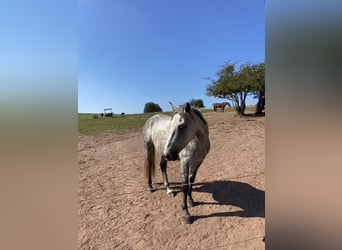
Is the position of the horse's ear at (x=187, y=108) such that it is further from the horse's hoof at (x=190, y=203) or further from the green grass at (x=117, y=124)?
the green grass at (x=117, y=124)

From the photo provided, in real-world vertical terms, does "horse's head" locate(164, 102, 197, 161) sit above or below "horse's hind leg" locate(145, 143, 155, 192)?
above

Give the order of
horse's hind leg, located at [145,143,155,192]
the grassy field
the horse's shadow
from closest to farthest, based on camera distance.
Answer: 1. the horse's shadow
2. horse's hind leg, located at [145,143,155,192]
3. the grassy field

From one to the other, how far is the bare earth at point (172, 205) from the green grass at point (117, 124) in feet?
7.59

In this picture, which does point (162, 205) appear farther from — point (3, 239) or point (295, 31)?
point (295, 31)

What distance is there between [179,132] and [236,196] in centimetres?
143

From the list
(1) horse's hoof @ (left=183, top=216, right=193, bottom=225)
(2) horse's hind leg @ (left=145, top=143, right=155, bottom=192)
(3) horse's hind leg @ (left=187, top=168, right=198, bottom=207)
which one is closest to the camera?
(1) horse's hoof @ (left=183, top=216, right=193, bottom=225)

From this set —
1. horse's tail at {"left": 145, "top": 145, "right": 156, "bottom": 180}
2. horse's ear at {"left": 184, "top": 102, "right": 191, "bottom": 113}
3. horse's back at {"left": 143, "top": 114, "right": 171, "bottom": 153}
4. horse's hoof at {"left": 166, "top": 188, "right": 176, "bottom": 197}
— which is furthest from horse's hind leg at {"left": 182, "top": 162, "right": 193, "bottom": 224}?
horse's tail at {"left": 145, "top": 145, "right": 156, "bottom": 180}

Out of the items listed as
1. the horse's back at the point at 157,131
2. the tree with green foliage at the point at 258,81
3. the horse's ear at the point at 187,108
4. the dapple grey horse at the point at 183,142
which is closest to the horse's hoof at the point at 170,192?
the dapple grey horse at the point at 183,142

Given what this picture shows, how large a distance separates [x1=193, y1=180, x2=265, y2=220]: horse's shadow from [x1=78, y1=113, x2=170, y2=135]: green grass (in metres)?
4.24

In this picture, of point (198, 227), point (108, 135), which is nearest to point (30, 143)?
point (198, 227)

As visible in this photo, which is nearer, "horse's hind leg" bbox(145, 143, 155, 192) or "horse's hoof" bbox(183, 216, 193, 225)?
"horse's hoof" bbox(183, 216, 193, 225)

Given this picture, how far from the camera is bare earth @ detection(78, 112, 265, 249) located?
226 centimetres

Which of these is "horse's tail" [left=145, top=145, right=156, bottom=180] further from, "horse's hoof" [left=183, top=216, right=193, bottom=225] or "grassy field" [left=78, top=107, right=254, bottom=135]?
"grassy field" [left=78, top=107, right=254, bottom=135]

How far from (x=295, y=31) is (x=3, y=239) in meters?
1.37
